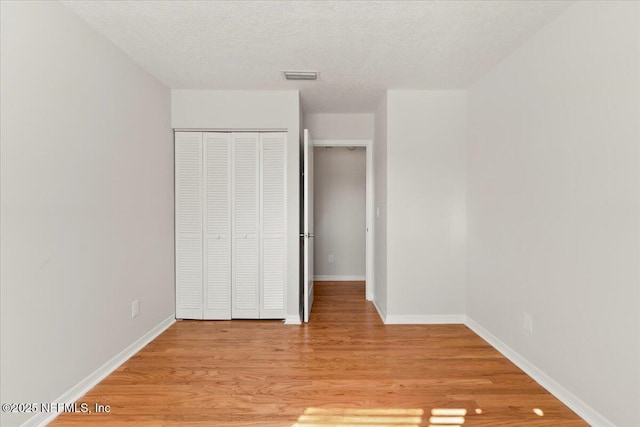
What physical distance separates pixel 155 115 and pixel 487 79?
10.3 feet

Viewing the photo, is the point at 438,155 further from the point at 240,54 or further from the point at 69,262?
the point at 69,262

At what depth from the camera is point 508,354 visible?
2.58 metres

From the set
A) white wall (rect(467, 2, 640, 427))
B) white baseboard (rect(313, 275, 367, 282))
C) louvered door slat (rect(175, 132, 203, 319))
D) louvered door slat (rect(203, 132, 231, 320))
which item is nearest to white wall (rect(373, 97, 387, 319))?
white wall (rect(467, 2, 640, 427))

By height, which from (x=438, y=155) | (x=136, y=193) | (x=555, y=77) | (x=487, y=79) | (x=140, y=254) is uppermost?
(x=487, y=79)

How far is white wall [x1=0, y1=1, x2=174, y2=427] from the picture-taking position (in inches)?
64.4

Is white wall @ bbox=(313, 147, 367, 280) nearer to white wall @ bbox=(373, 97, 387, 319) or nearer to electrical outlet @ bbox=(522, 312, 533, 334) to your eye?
white wall @ bbox=(373, 97, 387, 319)

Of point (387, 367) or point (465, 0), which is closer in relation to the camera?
point (465, 0)

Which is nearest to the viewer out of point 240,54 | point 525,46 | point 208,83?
point 525,46

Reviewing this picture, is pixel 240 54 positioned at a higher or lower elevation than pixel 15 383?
higher

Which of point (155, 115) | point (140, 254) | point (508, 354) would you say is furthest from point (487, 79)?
point (140, 254)

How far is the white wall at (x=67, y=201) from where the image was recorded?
1635 mm

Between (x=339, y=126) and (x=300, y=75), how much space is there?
135cm

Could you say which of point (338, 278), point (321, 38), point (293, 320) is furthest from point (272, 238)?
point (338, 278)

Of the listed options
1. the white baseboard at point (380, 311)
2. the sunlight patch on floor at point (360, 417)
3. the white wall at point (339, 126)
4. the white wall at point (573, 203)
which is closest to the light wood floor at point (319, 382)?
the sunlight patch on floor at point (360, 417)
